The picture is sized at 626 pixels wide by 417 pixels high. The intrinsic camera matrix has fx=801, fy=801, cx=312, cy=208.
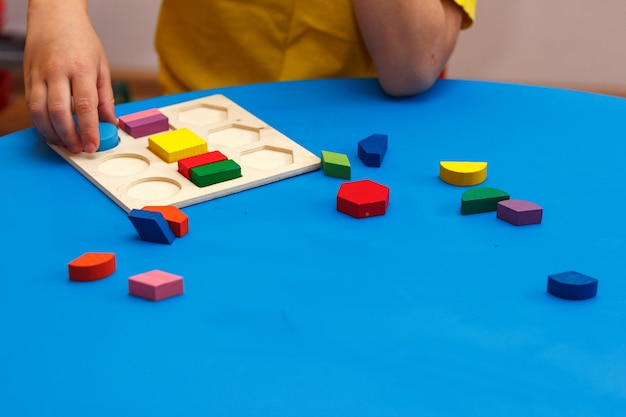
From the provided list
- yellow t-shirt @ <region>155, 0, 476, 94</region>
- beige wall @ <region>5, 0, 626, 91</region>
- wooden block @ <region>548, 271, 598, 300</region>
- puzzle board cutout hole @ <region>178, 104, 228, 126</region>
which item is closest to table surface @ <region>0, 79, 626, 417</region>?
wooden block @ <region>548, 271, 598, 300</region>

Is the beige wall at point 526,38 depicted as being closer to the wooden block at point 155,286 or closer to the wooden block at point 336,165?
the wooden block at point 336,165

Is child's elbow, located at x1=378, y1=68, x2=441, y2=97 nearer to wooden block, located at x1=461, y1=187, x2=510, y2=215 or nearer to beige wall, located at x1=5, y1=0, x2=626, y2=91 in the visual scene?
wooden block, located at x1=461, y1=187, x2=510, y2=215

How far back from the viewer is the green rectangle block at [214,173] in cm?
71

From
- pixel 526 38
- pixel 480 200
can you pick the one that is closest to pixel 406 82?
pixel 480 200

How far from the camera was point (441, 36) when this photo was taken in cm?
98

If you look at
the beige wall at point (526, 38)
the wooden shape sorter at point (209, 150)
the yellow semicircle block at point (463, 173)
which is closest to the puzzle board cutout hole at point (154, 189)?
the wooden shape sorter at point (209, 150)

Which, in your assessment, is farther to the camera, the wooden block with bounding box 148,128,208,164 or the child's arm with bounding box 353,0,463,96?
the child's arm with bounding box 353,0,463,96

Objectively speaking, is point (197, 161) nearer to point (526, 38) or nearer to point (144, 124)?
point (144, 124)

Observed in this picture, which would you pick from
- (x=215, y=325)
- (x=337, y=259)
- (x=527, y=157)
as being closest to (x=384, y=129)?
(x=527, y=157)

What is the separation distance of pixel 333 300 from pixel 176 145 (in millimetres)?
285

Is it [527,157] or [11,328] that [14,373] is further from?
[527,157]

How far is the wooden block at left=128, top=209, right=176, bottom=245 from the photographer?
2.02ft

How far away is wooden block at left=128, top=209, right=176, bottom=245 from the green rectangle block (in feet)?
0.29

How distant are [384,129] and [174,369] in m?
0.44
